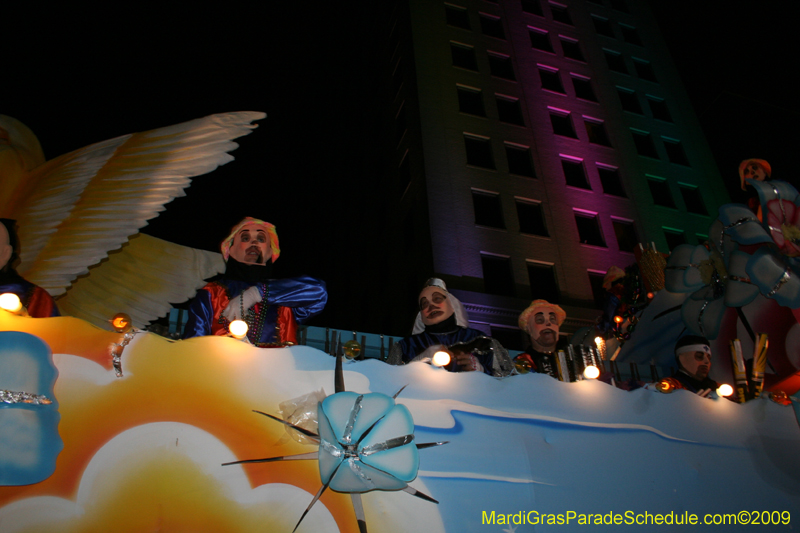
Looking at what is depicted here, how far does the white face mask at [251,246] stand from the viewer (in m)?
3.76

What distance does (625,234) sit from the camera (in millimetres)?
16484

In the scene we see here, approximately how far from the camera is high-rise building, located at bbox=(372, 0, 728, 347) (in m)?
14.4

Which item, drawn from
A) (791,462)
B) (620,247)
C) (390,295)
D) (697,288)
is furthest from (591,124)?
(791,462)

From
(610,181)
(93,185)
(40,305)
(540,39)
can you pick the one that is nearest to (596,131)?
(610,181)

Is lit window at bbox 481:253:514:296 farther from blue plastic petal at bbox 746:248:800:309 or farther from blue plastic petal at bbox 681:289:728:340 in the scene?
blue plastic petal at bbox 746:248:800:309

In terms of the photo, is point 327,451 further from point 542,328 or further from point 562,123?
point 562,123

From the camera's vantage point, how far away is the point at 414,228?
49.7 feet

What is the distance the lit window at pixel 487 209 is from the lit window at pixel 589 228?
2.63m

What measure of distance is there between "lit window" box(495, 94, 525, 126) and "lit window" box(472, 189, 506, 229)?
3.44 m

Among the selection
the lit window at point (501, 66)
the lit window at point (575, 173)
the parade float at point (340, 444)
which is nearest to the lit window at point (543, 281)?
the lit window at point (575, 173)

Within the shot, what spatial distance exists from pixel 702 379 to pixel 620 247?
12.6m

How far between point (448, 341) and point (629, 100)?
19.3 metres

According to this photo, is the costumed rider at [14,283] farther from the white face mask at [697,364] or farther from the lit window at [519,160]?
the lit window at [519,160]

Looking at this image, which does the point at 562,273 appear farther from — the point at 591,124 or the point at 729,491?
the point at 729,491
